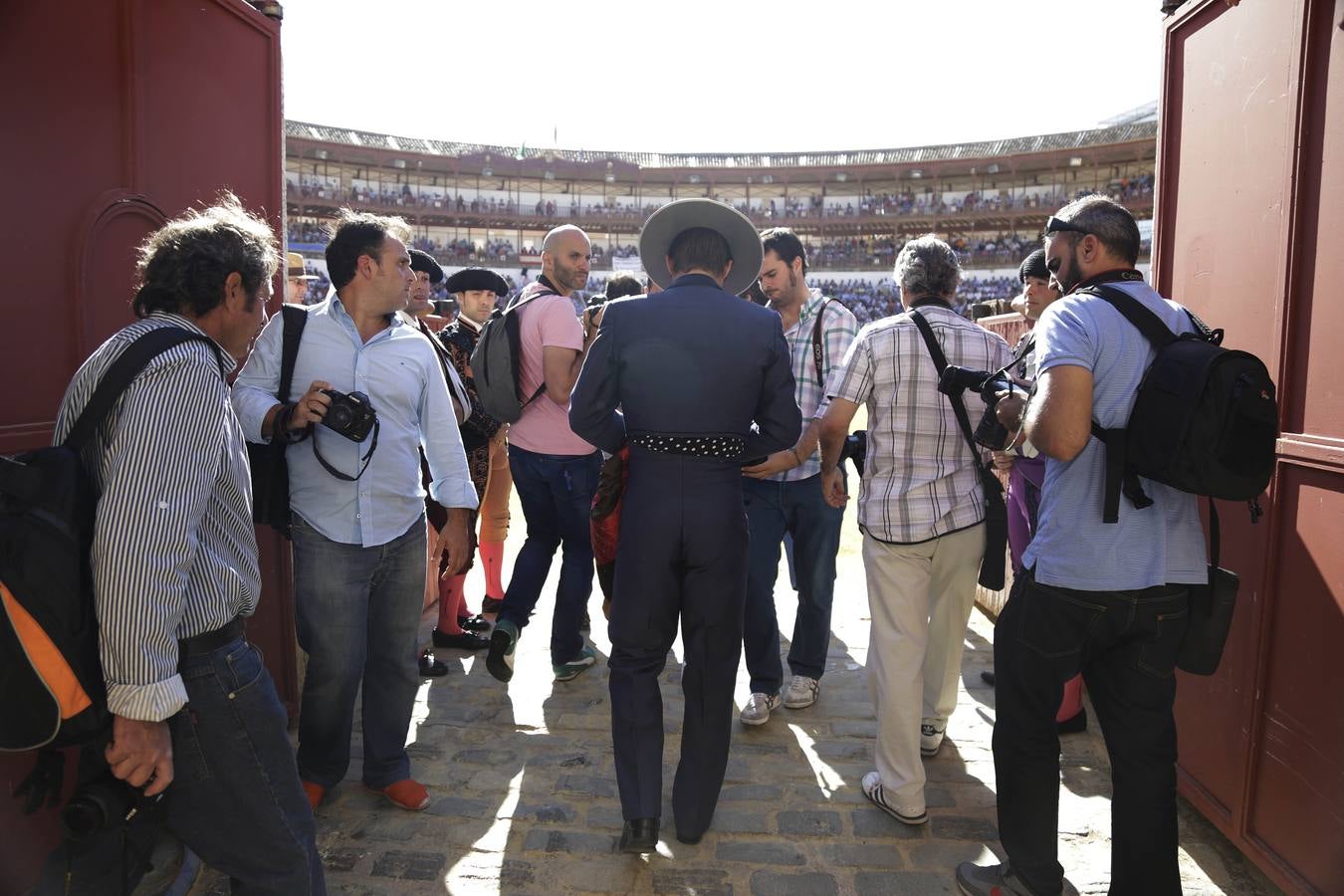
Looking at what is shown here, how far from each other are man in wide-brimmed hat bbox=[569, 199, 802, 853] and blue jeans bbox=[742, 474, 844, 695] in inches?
36.2

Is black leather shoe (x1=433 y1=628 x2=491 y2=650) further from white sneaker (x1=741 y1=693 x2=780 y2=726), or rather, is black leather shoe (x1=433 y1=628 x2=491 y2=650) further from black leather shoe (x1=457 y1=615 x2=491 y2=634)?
white sneaker (x1=741 y1=693 x2=780 y2=726)

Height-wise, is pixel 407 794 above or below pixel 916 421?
below

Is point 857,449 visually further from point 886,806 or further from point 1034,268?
point 1034,268

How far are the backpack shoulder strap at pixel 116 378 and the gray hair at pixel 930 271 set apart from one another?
2191mm

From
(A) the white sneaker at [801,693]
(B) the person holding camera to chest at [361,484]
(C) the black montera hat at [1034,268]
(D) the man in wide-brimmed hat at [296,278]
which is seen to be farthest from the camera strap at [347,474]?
(D) the man in wide-brimmed hat at [296,278]

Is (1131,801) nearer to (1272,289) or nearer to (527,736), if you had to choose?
(1272,289)

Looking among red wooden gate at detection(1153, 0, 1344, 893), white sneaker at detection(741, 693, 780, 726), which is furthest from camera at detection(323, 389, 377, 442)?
red wooden gate at detection(1153, 0, 1344, 893)

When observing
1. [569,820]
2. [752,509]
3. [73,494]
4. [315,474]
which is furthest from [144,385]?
[752,509]

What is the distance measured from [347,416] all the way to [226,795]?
1.03 m

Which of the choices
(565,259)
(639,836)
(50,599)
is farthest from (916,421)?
(50,599)

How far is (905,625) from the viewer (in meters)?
2.73

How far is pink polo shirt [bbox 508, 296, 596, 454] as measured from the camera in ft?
12.0

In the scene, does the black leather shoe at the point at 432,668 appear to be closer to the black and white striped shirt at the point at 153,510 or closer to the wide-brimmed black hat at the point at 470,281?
the wide-brimmed black hat at the point at 470,281

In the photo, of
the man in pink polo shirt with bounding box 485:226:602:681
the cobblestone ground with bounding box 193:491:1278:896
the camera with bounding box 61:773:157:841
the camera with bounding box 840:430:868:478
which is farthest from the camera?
the man in pink polo shirt with bounding box 485:226:602:681
